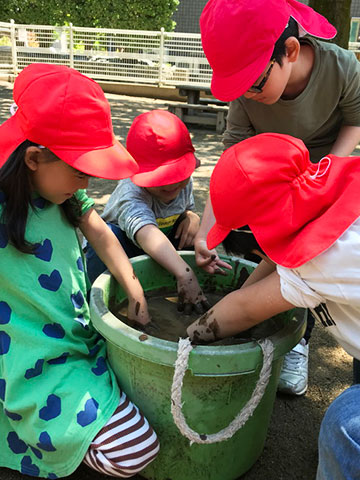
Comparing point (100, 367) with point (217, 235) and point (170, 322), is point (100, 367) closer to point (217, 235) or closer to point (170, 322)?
point (170, 322)

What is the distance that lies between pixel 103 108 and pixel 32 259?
485mm

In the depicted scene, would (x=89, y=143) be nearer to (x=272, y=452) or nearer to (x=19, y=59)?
(x=272, y=452)

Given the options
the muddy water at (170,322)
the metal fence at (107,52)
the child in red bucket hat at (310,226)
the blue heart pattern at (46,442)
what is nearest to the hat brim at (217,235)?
the child in red bucket hat at (310,226)

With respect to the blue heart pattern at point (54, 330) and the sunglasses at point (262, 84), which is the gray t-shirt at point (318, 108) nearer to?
the sunglasses at point (262, 84)

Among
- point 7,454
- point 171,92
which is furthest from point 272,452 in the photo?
point 171,92

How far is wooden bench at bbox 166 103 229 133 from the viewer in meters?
7.06

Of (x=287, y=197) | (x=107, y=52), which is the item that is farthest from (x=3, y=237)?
(x=107, y=52)

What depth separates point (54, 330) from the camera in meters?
1.49

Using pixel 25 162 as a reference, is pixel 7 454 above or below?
below

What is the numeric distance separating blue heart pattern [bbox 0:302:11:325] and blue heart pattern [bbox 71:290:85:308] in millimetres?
212

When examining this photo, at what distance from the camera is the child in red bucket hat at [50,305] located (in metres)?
1.34

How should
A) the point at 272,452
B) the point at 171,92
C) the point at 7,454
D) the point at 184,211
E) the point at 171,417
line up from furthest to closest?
the point at 171,92
the point at 184,211
the point at 272,452
the point at 7,454
the point at 171,417

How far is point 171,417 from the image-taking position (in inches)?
53.9

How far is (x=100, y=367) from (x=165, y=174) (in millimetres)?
804
